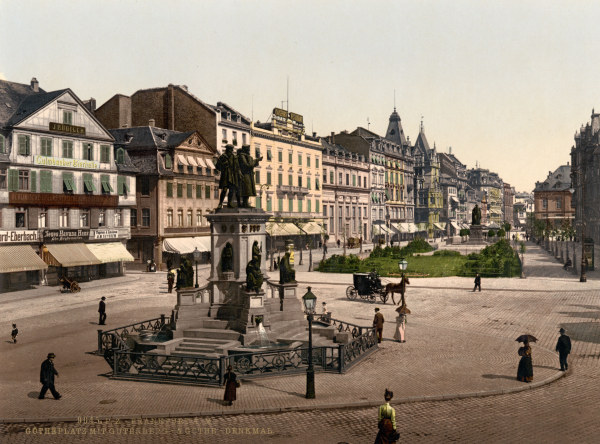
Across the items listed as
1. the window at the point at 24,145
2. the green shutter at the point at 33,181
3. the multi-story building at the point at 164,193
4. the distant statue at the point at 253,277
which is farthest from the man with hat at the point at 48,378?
the multi-story building at the point at 164,193

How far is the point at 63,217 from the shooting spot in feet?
144

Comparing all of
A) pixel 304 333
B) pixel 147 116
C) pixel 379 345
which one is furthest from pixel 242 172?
pixel 147 116

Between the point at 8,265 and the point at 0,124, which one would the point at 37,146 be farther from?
the point at 8,265

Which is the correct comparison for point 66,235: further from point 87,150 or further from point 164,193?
point 164,193

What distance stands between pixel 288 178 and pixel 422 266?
29.5 meters

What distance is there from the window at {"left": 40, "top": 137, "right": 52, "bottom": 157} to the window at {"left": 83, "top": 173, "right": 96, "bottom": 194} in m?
3.95

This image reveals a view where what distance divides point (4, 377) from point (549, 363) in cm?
1896

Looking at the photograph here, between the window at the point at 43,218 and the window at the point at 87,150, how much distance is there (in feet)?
19.0

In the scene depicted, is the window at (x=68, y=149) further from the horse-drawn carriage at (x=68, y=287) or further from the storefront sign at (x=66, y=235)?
the horse-drawn carriage at (x=68, y=287)

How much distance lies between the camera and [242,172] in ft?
78.6

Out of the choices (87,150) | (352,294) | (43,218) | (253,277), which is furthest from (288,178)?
(253,277)

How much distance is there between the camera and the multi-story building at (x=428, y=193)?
432ft

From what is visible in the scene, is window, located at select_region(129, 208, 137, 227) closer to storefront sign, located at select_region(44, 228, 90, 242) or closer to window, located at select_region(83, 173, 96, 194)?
window, located at select_region(83, 173, 96, 194)

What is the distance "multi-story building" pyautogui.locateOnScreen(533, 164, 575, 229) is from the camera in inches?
5197
